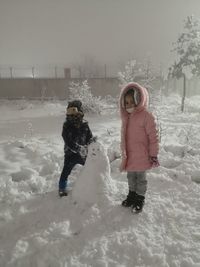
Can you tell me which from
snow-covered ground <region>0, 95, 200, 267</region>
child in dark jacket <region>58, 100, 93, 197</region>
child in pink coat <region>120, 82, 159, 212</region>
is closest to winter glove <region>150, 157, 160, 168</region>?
child in pink coat <region>120, 82, 159, 212</region>

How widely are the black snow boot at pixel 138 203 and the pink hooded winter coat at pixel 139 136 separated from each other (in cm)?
43

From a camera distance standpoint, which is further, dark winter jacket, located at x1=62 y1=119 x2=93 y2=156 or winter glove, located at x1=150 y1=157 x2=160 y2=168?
dark winter jacket, located at x1=62 y1=119 x2=93 y2=156

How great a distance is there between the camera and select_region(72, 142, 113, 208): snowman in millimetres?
4191

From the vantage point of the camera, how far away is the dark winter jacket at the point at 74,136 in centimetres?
445

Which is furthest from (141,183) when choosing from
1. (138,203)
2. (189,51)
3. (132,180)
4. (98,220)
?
(189,51)

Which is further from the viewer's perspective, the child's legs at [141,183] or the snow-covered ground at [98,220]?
the child's legs at [141,183]

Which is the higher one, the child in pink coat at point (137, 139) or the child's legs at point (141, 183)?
the child in pink coat at point (137, 139)

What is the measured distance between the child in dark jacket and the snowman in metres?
0.24

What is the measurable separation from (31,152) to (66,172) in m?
2.54

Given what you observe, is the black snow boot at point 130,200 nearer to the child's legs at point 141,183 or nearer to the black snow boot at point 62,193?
the child's legs at point 141,183

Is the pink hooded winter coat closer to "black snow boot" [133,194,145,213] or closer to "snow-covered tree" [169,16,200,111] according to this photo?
"black snow boot" [133,194,145,213]

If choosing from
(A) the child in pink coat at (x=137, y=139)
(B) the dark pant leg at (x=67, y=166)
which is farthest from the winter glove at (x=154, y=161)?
(B) the dark pant leg at (x=67, y=166)

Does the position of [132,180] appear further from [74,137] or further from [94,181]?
[74,137]

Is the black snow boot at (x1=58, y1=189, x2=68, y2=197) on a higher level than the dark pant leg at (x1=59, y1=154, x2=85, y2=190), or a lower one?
lower
